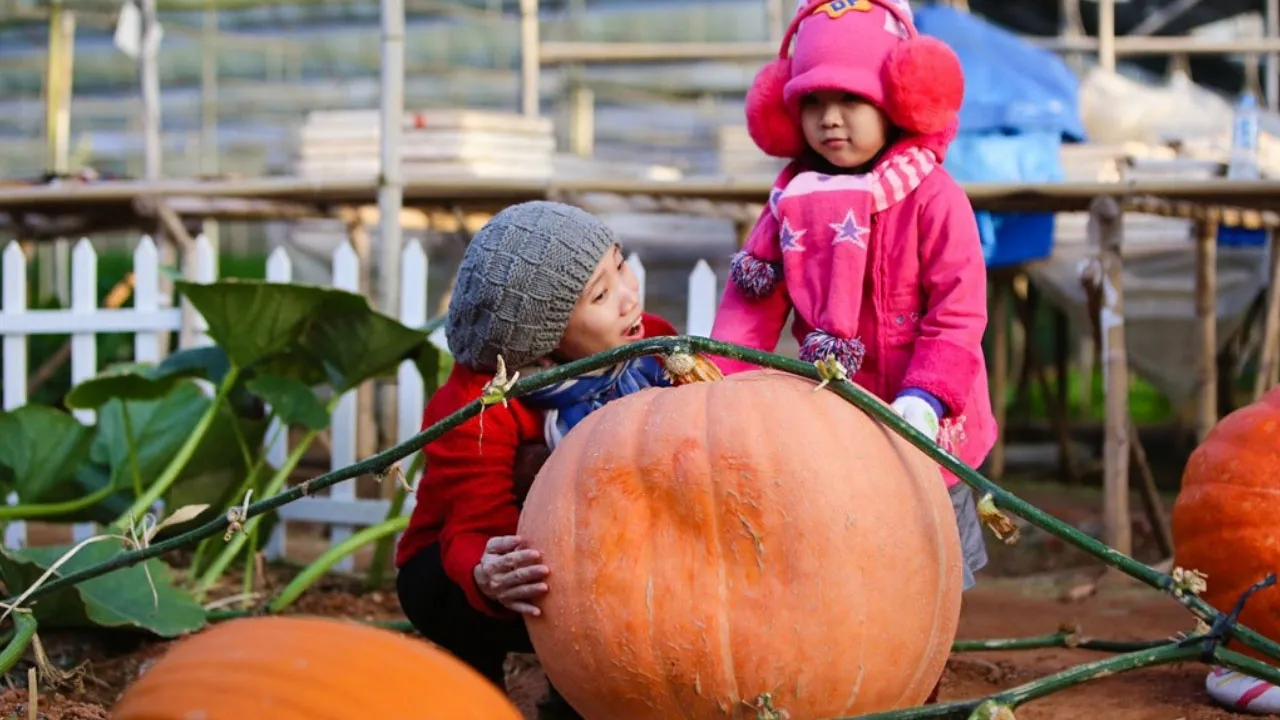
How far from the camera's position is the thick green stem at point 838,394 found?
6.34 ft

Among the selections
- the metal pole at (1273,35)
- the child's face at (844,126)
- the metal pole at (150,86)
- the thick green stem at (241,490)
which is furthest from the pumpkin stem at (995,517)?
the metal pole at (1273,35)

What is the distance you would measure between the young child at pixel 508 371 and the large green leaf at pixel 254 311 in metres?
1.03

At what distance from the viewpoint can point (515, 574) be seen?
7.11ft

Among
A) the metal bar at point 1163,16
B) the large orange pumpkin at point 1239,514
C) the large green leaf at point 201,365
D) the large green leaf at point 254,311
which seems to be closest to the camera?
the large orange pumpkin at point 1239,514

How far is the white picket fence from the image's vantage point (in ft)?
15.9

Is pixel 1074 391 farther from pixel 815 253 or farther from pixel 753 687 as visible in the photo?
pixel 753 687

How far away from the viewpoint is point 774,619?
6.61 feet

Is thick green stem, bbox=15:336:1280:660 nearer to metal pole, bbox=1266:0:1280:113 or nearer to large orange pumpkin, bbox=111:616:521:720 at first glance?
large orange pumpkin, bbox=111:616:521:720

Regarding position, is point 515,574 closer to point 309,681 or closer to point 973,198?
point 309,681

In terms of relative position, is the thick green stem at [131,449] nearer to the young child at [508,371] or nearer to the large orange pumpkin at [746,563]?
the young child at [508,371]

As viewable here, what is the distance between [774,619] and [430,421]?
90 cm

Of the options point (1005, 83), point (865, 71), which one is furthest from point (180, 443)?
point (1005, 83)

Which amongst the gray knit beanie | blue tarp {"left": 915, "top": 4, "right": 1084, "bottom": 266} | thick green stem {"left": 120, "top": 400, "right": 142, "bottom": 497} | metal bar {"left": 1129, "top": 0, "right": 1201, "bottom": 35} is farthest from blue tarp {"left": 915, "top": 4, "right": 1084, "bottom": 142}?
metal bar {"left": 1129, "top": 0, "right": 1201, "bottom": 35}

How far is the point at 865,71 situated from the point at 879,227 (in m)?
0.29
